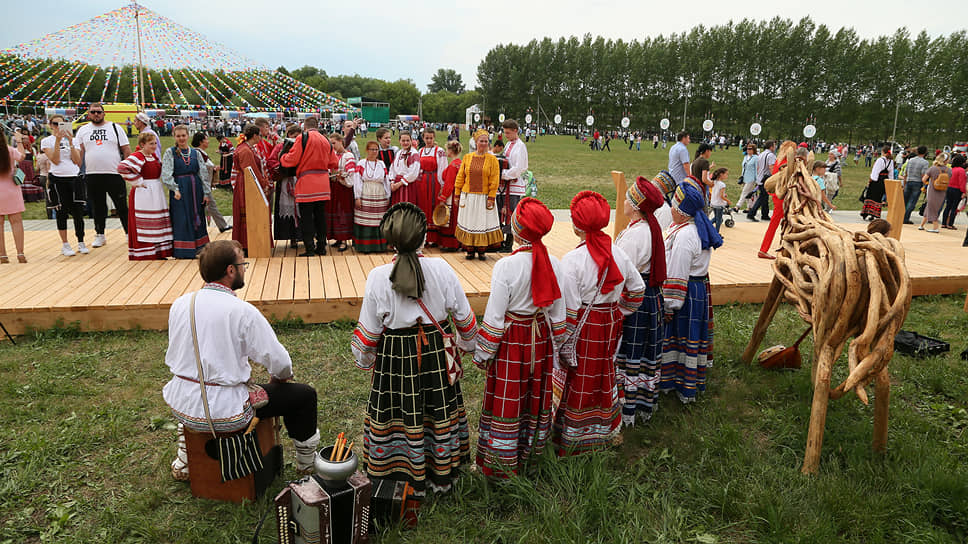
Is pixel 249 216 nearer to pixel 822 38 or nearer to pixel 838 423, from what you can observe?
pixel 838 423

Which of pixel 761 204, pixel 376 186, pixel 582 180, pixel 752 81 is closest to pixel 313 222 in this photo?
pixel 376 186

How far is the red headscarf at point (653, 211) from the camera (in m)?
3.63

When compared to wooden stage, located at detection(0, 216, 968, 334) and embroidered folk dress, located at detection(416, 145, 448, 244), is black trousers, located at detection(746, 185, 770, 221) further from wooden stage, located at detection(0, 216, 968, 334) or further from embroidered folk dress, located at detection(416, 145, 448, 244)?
embroidered folk dress, located at detection(416, 145, 448, 244)

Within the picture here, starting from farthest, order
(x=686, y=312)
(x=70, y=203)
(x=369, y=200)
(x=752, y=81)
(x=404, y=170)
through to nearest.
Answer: (x=752, y=81), (x=404, y=170), (x=369, y=200), (x=70, y=203), (x=686, y=312)

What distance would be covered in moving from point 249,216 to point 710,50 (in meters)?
73.3

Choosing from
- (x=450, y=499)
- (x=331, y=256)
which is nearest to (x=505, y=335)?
(x=450, y=499)

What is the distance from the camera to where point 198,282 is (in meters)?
6.12

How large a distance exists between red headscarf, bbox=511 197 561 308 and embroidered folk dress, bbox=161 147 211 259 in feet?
17.9

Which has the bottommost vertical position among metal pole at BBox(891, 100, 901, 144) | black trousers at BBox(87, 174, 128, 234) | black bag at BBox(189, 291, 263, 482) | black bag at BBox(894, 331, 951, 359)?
black bag at BBox(894, 331, 951, 359)

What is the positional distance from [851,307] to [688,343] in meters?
1.10

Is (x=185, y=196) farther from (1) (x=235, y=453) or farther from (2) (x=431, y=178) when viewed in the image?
(1) (x=235, y=453)

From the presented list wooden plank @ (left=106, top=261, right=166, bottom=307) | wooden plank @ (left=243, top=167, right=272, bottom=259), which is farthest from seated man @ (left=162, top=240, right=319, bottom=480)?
wooden plank @ (left=243, top=167, right=272, bottom=259)

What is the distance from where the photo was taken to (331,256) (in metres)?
7.52

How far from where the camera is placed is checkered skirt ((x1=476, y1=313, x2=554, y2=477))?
3.17m
